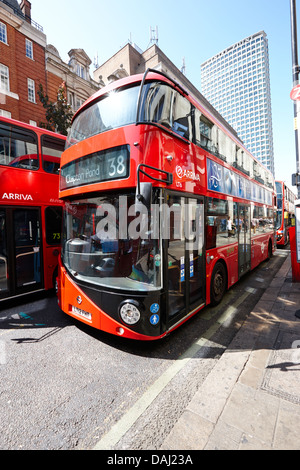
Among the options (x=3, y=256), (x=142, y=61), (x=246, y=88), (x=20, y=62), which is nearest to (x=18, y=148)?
(x=3, y=256)

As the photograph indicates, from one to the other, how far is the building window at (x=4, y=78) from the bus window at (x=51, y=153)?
568 inches

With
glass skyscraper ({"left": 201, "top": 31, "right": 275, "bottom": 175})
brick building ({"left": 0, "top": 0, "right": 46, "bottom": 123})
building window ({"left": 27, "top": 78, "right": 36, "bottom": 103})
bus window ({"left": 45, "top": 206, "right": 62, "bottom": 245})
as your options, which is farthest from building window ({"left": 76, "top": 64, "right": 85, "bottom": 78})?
glass skyscraper ({"left": 201, "top": 31, "right": 275, "bottom": 175})

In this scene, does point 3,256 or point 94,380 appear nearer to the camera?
point 94,380

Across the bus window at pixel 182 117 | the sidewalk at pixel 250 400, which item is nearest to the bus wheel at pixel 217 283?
the sidewalk at pixel 250 400

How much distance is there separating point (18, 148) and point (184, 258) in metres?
5.02

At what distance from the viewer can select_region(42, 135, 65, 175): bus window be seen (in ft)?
20.4

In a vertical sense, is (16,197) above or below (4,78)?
below

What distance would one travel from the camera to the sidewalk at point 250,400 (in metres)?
2.02

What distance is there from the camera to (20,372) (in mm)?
3111

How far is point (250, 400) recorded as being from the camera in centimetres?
247

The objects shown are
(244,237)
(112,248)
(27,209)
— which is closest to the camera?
(112,248)

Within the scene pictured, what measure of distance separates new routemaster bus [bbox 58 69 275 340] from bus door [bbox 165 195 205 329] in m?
0.02

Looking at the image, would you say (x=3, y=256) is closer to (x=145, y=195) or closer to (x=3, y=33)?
(x=145, y=195)

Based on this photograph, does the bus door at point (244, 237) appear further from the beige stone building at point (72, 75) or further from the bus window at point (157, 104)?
the beige stone building at point (72, 75)
